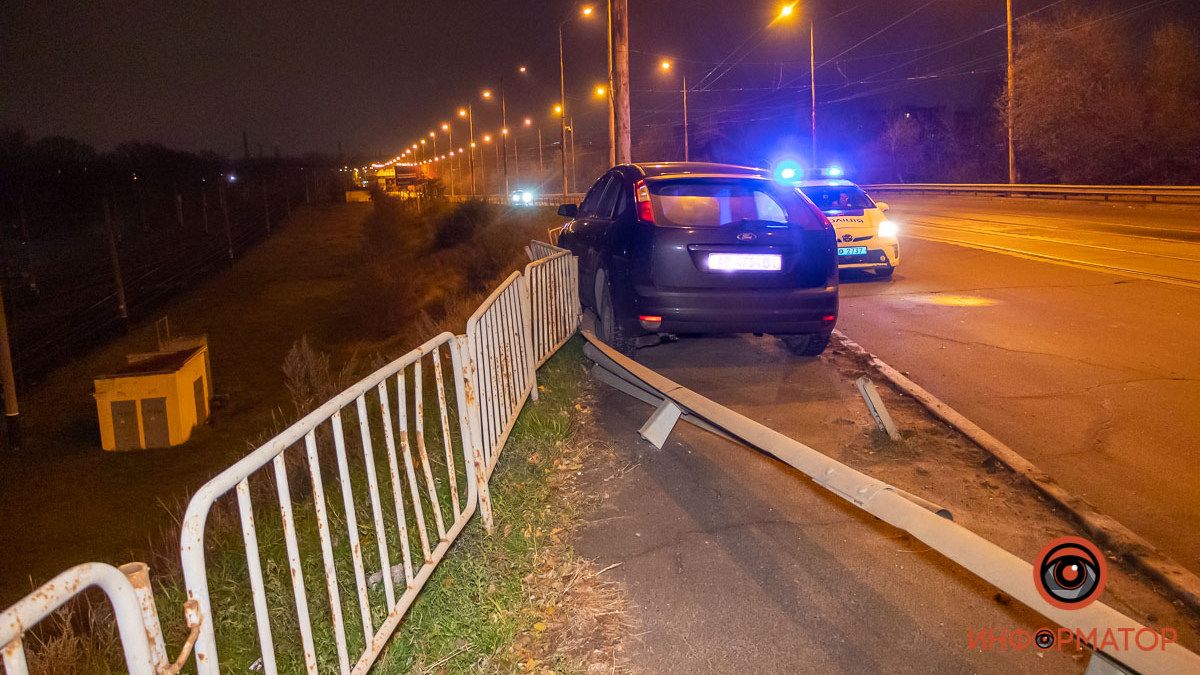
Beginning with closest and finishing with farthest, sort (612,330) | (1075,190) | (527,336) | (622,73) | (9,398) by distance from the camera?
(527,336) → (612,330) → (9,398) → (622,73) → (1075,190)

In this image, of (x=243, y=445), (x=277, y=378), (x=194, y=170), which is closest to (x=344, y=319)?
(x=277, y=378)

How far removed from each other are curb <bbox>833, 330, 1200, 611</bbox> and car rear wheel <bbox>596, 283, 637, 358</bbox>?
2.64 metres

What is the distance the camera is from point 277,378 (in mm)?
21219

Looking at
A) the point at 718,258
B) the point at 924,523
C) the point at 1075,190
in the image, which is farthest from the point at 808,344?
the point at 1075,190

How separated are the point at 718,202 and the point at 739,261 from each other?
888 millimetres

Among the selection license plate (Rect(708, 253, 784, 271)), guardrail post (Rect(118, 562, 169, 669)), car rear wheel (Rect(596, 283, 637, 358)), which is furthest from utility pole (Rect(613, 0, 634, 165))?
guardrail post (Rect(118, 562, 169, 669))

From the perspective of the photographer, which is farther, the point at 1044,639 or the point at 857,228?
the point at 857,228

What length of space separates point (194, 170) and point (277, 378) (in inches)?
3222

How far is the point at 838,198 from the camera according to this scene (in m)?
13.6

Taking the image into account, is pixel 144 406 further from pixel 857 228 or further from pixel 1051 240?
pixel 1051 240

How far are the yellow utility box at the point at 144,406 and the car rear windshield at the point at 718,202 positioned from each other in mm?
10564

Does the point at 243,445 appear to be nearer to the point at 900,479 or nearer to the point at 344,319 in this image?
the point at 900,479

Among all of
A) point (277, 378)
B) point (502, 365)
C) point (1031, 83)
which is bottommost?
point (277, 378)

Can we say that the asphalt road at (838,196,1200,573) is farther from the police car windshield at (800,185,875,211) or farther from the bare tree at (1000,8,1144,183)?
the bare tree at (1000,8,1144,183)
